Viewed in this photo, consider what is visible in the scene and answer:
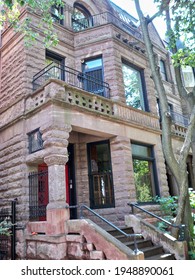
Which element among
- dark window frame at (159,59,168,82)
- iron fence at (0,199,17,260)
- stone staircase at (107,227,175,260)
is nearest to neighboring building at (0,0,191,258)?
iron fence at (0,199,17,260)

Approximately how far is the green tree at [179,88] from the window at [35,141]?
150 inches

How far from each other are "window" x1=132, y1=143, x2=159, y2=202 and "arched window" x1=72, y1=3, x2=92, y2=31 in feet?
21.4

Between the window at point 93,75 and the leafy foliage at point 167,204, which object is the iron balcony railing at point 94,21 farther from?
the leafy foliage at point 167,204

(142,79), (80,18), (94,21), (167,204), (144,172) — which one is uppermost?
(80,18)

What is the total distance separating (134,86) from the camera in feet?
38.4

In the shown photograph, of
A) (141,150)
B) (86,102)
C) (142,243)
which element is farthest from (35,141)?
(142,243)

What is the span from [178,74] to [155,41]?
8.75 metres

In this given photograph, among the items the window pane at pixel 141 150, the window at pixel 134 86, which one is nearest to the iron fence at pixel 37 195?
the window pane at pixel 141 150

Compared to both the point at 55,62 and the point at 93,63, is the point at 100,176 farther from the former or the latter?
the point at 55,62

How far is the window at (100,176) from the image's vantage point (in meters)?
9.43

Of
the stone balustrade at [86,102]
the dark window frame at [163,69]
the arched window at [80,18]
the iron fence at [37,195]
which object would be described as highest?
the arched window at [80,18]

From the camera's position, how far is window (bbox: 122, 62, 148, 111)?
11125 millimetres

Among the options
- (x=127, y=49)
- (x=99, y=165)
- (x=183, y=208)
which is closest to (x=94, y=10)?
(x=127, y=49)

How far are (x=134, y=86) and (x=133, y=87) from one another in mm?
141
